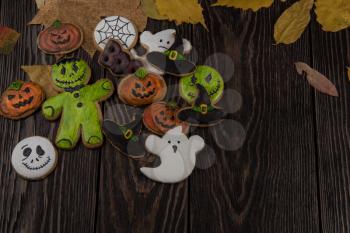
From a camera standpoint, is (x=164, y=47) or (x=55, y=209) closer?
(x=55, y=209)

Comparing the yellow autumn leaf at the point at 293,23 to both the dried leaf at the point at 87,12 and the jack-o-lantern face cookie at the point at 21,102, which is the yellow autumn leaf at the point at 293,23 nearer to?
the dried leaf at the point at 87,12

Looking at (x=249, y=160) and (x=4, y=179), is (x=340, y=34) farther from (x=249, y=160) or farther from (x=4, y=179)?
(x=4, y=179)

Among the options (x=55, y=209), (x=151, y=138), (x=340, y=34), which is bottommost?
(x=55, y=209)

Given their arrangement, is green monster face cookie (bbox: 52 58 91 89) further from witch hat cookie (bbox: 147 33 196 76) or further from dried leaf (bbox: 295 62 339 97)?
dried leaf (bbox: 295 62 339 97)

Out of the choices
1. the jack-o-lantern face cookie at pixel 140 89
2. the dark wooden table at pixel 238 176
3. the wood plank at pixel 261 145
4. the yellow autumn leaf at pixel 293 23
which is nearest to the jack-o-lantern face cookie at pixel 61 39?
the dark wooden table at pixel 238 176

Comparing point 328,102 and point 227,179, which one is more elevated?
point 328,102

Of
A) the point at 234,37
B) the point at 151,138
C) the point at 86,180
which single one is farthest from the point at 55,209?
the point at 234,37
